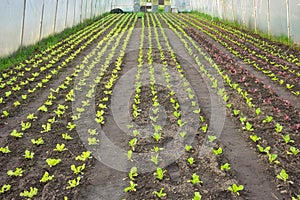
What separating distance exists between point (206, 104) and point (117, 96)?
1804mm

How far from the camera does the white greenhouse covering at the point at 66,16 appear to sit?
9695 mm

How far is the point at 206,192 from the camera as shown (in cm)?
338

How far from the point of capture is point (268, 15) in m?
12.9

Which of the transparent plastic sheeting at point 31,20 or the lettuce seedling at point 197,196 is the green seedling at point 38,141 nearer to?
the lettuce seedling at point 197,196

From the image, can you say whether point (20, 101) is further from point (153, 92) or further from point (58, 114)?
point (153, 92)

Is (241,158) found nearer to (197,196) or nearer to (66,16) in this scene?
(197,196)

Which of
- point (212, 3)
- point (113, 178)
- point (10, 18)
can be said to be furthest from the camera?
point (212, 3)

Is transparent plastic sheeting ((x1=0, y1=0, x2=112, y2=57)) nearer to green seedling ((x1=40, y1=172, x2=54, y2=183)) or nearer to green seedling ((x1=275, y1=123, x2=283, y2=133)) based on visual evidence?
green seedling ((x1=40, y1=172, x2=54, y2=183))

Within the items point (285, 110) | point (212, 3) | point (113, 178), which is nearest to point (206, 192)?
point (113, 178)

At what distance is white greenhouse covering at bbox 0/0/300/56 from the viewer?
970 cm

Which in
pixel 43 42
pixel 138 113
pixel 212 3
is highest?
pixel 212 3

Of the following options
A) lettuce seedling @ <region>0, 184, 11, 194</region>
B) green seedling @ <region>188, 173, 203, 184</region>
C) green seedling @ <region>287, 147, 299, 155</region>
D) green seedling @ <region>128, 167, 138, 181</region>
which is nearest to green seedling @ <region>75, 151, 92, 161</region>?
green seedling @ <region>128, 167, 138, 181</region>

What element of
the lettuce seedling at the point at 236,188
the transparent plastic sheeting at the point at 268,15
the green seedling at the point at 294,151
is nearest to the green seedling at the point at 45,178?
the lettuce seedling at the point at 236,188

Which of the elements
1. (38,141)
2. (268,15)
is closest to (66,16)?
(268,15)
